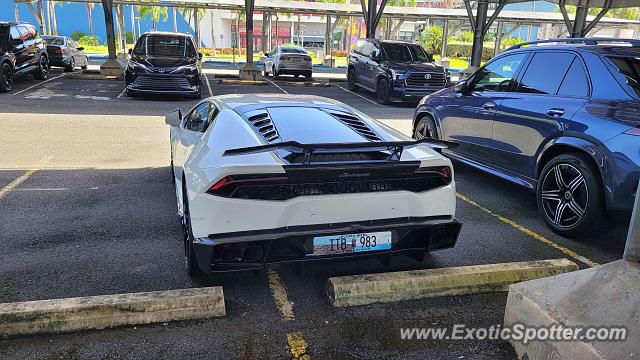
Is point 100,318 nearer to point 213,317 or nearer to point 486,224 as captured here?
point 213,317

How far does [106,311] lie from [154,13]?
61.1 meters

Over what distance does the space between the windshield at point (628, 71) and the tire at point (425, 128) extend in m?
A: 2.72

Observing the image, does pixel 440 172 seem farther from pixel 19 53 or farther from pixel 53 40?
pixel 53 40

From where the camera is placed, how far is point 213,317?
10.6ft

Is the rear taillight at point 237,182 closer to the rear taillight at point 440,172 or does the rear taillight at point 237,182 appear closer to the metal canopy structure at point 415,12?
the rear taillight at point 440,172

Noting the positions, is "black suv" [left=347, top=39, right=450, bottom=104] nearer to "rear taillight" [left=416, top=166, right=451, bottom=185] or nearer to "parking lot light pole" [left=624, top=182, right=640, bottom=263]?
"rear taillight" [left=416, top=166, right=451, bottom=185]

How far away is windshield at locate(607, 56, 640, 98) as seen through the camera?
4387mm

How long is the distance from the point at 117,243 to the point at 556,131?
171 inches

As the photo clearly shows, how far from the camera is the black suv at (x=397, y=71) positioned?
15.2m

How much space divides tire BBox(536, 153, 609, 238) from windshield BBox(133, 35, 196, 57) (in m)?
12.5

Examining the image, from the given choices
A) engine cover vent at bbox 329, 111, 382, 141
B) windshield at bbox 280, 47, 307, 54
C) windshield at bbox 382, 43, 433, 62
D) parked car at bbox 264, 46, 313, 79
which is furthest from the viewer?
windshield at bbox 280, 47, 307, 54

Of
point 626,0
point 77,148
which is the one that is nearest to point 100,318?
point 77,148

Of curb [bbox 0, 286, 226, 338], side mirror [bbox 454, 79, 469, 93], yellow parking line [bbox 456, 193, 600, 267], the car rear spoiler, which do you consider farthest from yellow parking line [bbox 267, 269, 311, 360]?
side mirror [bbox 454, 79, 469, 93]

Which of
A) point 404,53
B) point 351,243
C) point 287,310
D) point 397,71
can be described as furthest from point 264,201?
point 404,53
